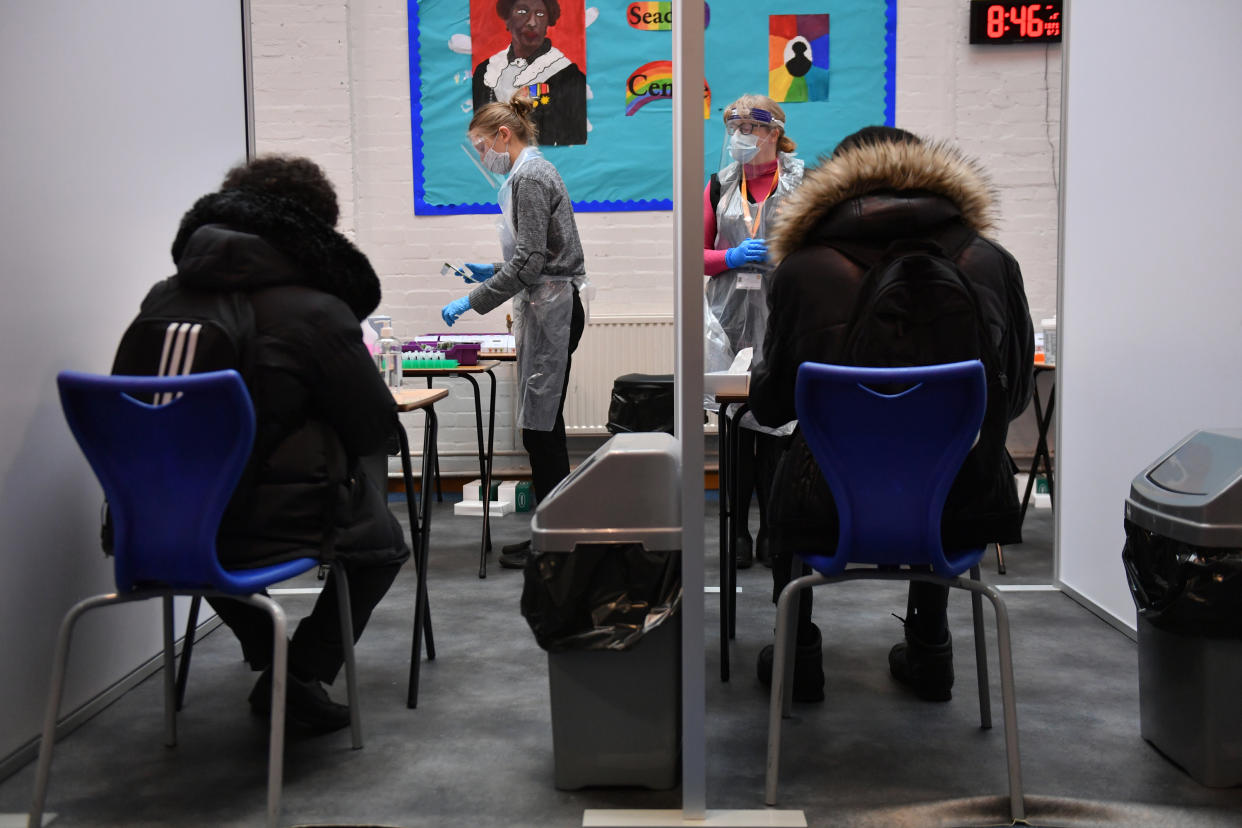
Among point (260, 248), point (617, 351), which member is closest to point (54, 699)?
point (260, 248)

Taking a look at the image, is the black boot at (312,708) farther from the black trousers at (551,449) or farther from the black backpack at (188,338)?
the black trousers at (551,449)

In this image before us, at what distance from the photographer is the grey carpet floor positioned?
1.71 meters

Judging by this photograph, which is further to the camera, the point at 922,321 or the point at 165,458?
the point at 922,321

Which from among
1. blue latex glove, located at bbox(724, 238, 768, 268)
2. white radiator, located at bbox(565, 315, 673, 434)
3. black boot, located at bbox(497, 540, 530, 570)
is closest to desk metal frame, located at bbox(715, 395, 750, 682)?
blue latex glove, located at bbox(724, 238, 768, 268)

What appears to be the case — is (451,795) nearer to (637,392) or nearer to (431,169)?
(637,392)

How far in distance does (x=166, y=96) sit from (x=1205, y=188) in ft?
7.86

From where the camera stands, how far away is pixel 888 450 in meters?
1.63

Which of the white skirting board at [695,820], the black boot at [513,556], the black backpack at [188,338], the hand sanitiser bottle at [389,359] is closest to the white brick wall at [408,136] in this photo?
the black boot at [513,556]

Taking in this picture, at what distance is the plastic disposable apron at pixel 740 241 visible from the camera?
3.43 meters

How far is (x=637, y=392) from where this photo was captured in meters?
3.95

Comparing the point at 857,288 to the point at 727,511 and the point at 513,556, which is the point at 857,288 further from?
the point at 513,556

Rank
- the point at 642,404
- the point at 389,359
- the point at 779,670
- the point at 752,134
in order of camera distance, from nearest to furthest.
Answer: the point at 779,670 → the point at 389,359 → the point at 752,134 → the point at 642,404

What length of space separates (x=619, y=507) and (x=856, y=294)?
22.1 inches

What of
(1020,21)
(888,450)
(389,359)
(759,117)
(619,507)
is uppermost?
(1020,21)
